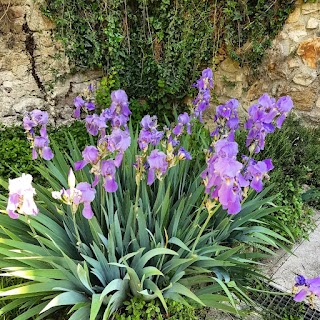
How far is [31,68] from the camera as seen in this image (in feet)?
11.7

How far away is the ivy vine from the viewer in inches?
133

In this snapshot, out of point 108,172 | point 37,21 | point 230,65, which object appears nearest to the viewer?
point 108,172

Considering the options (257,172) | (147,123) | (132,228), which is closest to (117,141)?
(147,123)

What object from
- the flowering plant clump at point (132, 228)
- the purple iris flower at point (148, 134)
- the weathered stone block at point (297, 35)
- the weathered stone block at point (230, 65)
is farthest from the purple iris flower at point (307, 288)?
the weathered stone block at point (230, 65)

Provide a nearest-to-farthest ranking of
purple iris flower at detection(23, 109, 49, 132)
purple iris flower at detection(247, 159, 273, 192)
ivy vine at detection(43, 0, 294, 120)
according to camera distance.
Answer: purple iris flower at detection(247, 159, 273, 192)
purple iris flower at detection(23, 109, 49, 132)
ivy vine at detection(43, 0, 294, 120)

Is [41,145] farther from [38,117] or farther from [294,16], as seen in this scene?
Result: [294,16]

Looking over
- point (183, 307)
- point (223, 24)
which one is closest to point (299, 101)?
point (223, 24)

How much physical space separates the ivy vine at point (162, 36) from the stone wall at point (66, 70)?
121 mm

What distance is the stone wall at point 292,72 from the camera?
319cm

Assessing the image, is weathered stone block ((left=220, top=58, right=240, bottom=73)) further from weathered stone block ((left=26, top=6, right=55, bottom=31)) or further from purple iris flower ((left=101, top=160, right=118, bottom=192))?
purple iris flower ((left=101, top=160, right=118, bottom=192))

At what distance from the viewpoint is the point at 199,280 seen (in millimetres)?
1652

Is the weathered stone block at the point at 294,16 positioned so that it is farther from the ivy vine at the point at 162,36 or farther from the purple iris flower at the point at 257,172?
the purple iris flower at the point at 257,172

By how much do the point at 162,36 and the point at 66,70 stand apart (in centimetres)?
110

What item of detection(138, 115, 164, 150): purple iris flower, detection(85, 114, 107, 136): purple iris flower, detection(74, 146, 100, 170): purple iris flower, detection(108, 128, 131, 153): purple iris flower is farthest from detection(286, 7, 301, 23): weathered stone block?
detection(74, 146, 100, 170): purple iris flower
